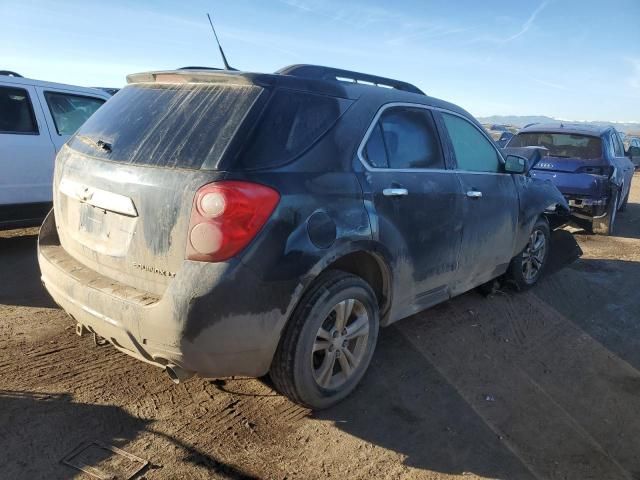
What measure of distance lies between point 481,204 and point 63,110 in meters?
4.98

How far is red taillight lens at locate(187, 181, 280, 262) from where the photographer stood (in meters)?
2.39

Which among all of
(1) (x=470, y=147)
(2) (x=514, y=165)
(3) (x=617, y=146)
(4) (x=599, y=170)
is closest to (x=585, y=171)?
(4) (x=599, y=170)

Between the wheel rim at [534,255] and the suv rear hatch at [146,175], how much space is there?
3540 millimetres

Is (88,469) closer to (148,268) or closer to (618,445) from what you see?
(148,268)

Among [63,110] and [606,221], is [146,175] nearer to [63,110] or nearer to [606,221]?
[63,110]

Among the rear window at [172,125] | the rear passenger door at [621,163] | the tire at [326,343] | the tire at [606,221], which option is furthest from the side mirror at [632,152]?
the rear window at [172,125]

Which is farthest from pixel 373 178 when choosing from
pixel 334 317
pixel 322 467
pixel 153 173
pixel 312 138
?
pixel 322 467

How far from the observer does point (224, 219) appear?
7.86 feet

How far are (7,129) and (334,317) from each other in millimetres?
4553

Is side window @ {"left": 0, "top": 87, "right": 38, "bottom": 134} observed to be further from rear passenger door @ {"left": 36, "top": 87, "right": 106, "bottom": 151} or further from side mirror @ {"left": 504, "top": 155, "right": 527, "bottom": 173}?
side mirror @ {"left": 504, "top": 155, "right": 527, "bottom": 173}

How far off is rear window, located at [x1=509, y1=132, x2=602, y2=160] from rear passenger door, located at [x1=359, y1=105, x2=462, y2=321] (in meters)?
5.52

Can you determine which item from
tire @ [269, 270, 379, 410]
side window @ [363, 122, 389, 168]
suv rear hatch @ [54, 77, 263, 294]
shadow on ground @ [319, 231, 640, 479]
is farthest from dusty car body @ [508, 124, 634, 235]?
suv rear hatch @ [54, 77, 263, 294]

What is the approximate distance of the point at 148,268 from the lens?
2.58m

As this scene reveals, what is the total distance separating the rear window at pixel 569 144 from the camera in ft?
27.2
